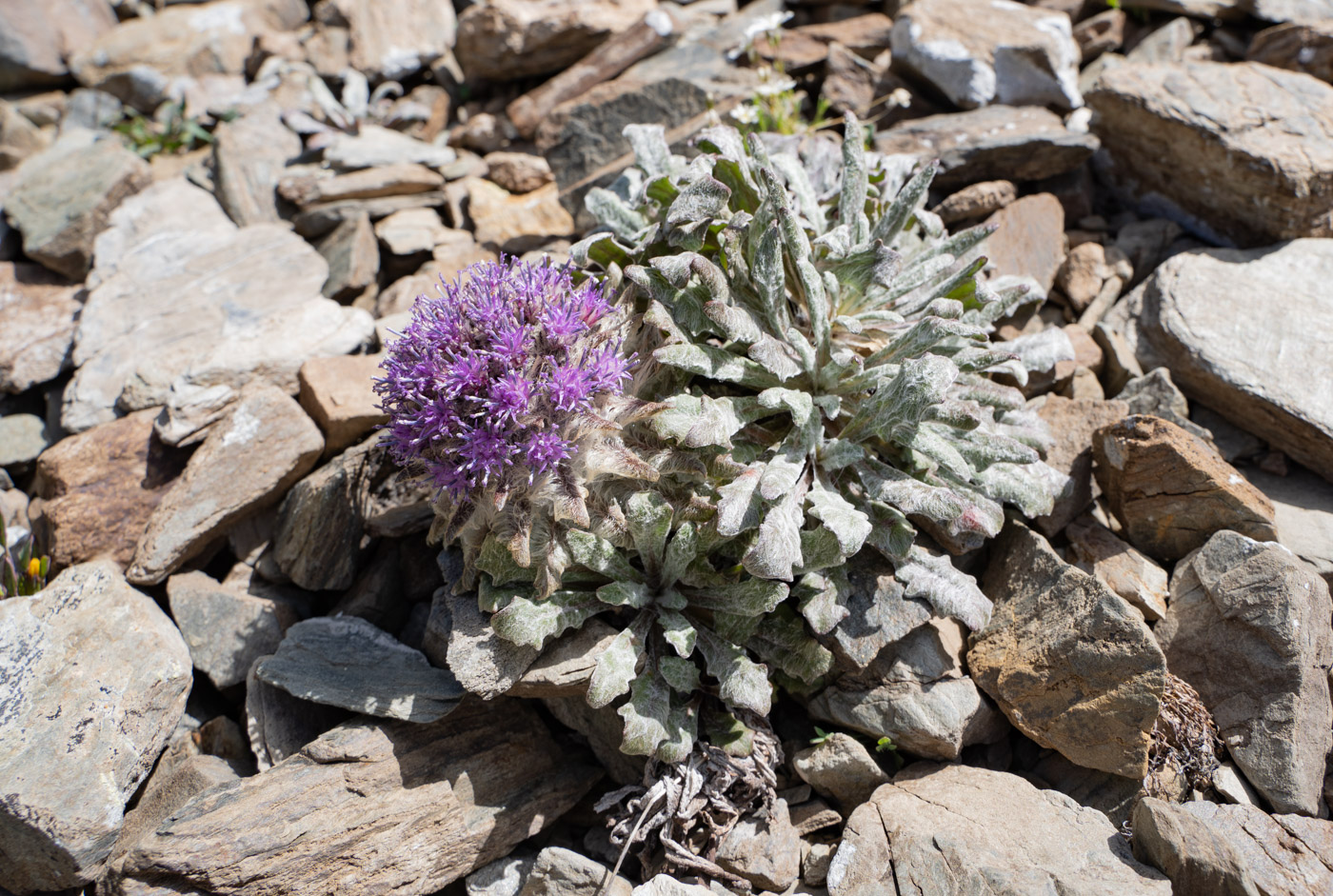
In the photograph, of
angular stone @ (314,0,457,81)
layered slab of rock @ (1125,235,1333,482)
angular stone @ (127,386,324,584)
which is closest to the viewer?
layered slab of rock @ (1125,235,1333,482)

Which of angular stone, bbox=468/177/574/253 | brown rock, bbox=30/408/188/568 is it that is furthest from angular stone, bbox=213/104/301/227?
brown rock, bbox=30/408/188/568

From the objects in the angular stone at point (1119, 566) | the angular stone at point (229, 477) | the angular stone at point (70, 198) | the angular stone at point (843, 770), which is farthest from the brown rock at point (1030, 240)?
the angular stone at point (70, 198)

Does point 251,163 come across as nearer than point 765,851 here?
No

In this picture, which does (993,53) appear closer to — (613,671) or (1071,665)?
(1071,665)

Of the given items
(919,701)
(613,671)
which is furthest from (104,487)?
(919,701)

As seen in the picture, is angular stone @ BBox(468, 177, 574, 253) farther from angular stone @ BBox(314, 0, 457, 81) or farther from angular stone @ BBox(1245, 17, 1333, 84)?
angular stone @ BBox(1245, 17, 1333, 84)
